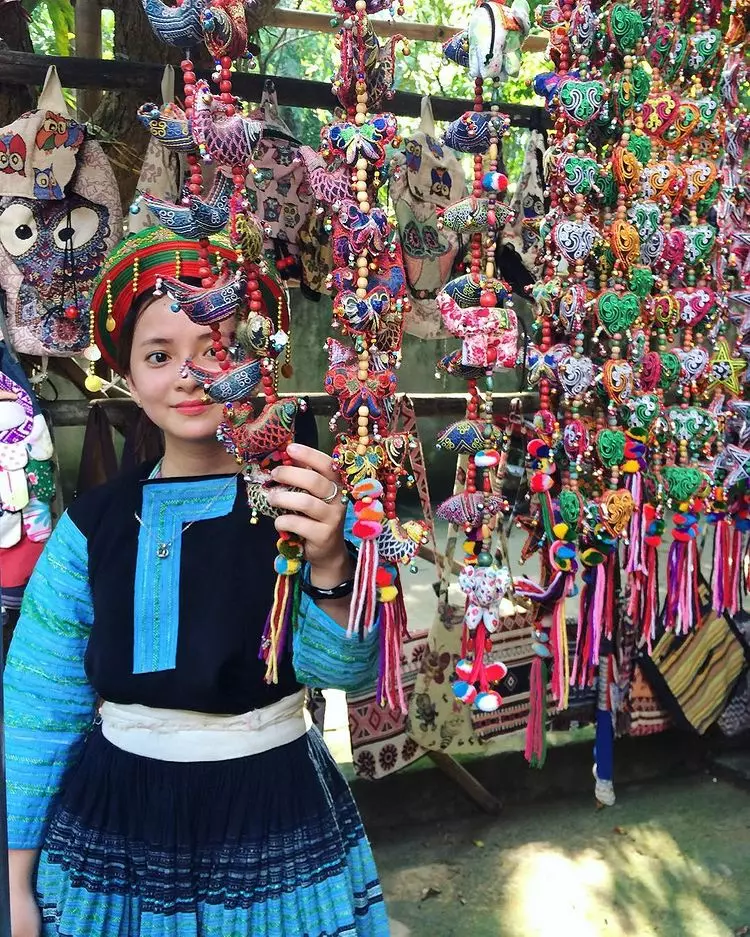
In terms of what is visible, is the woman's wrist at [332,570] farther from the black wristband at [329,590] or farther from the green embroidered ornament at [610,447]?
the green embroidered ornament at [610,447]

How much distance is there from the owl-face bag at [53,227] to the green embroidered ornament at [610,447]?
982 millimetres

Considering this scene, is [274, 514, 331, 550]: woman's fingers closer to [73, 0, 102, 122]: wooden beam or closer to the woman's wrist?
the woman's wrist

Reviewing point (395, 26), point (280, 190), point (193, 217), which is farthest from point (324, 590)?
point (395, 26)

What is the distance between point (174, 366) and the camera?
1143 mm

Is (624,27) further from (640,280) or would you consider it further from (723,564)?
(723,564)

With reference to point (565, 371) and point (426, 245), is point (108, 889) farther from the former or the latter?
point (426, 245)

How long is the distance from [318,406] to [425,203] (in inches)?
20.3

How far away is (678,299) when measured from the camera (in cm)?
150

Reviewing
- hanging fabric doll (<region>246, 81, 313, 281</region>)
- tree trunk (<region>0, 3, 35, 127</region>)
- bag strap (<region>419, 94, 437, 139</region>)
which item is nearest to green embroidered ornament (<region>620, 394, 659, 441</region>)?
hanging fabric doll (<region>246, 81, 313, 281</region>)

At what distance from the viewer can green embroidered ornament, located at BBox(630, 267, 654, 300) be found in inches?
52.6

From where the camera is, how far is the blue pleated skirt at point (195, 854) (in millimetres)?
1086

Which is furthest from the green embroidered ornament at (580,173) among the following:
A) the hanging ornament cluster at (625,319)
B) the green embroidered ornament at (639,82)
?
the green embroidered ornament at (639,82)

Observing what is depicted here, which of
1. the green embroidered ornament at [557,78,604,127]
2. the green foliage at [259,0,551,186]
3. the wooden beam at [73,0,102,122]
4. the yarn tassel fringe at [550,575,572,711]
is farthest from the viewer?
the green foliage at [259,0,551,186]

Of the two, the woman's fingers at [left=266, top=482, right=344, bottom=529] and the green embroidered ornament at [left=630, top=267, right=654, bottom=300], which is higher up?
the green embroidered ornament at [left=630, top=267, right=654, bottom=300]
